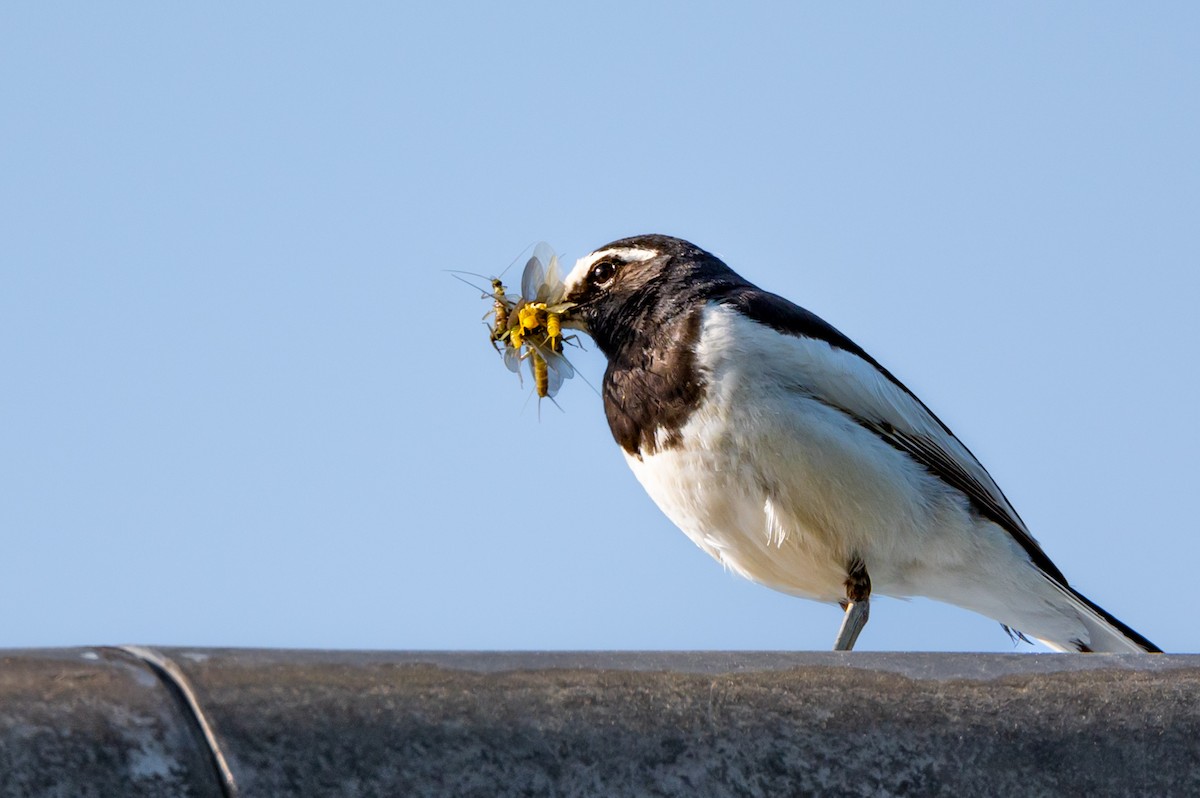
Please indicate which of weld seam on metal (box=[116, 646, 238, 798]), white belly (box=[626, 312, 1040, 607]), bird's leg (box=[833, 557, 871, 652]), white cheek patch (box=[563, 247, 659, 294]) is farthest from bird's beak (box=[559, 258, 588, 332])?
weld seam on metal (box=[116, 646, 238, 798])

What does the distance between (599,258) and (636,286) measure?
1.17 ft

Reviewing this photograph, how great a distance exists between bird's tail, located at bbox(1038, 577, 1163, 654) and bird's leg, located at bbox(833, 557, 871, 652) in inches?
32.1

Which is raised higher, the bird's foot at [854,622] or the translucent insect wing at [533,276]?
the translucent insect wing at [533,276]

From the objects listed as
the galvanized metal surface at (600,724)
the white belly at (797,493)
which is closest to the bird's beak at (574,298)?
the white belly at (797,493)

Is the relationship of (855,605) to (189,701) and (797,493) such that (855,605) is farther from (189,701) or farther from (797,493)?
(189,701)

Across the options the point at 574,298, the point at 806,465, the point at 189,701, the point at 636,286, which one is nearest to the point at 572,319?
the point at 574,298

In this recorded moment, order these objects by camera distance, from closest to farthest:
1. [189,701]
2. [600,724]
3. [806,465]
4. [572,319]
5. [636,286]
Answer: [189,701] < [600,724] < [806,465] < [636,286] < [572,319]

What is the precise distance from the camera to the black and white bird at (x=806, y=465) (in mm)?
5578

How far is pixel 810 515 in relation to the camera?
18.4 ft

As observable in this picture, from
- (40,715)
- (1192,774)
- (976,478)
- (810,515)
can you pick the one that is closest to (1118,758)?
(1192,774)

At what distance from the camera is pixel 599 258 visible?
22.7 ft

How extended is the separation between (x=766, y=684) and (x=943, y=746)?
327mm

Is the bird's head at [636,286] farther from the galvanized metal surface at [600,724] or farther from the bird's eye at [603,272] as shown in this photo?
the galvanized metal surface at [600,724]

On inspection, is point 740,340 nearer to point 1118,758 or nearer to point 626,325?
point 626,325
